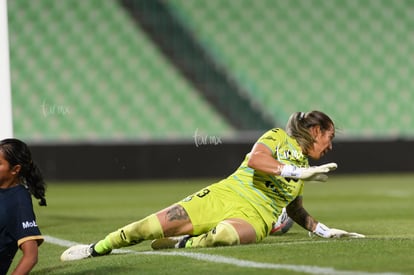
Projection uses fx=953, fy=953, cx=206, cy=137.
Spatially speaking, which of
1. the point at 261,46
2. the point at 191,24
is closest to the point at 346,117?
the point at 261,46

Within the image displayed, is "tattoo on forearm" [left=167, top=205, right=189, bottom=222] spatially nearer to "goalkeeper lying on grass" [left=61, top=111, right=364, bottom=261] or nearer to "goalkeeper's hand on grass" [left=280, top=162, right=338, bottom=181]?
"goalkeeper lying on grass" [left=61, top=111, right=364, bottom=261]

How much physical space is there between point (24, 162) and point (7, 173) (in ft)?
0.33

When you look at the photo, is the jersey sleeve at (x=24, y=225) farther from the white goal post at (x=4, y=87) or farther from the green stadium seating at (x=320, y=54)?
the green stadium seating at (x=320, y=54)

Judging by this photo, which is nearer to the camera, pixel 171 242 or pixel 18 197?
pixel 18 197

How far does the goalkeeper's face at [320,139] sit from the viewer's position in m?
5.94

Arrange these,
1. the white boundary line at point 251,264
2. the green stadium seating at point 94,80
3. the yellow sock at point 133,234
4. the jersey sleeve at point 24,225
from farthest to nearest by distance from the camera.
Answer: the green stadium seating at point 94,80 < the yellow sock at point 133,234 < the jersey sleeve at point 24,225 < the white boundary line at point 251,264

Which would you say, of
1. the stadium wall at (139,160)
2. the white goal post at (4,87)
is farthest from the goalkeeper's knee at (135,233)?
the stadium wall at (139,160)

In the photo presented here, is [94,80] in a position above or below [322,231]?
below

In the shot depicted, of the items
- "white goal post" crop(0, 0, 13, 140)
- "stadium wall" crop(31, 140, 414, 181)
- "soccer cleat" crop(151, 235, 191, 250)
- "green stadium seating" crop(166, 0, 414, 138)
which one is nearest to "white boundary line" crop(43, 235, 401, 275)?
"soccer cleat" crop(151, 235, 191, 250)

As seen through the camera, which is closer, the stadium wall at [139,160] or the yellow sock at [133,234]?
the yellow sock at [133,234]

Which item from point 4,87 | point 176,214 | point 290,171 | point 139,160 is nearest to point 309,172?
point 290,171

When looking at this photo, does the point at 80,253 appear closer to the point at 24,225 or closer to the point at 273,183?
the point at 24,225

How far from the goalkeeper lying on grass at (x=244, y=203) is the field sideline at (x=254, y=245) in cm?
13

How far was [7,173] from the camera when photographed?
4668 mm
